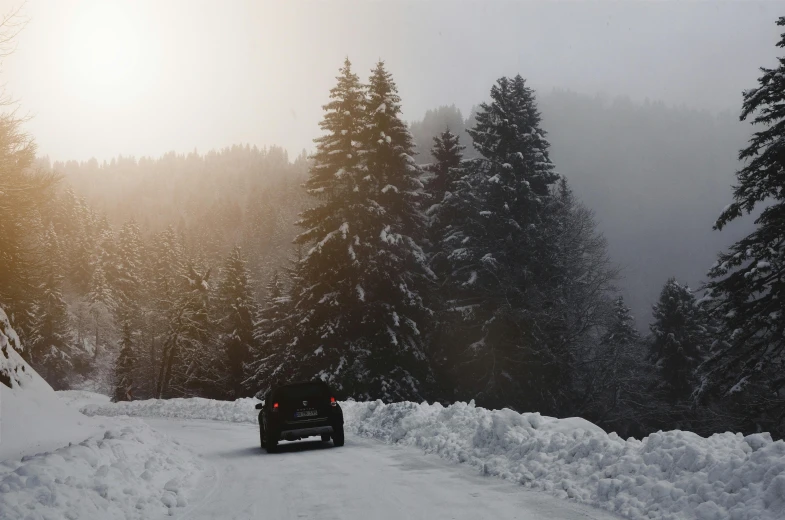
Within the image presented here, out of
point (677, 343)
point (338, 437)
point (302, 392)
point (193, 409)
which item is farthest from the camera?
point (677, 343)

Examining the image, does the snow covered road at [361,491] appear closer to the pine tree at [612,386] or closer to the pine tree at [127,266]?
the pine tree at [612,386]

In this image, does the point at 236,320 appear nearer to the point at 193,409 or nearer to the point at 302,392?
the point at 193,409

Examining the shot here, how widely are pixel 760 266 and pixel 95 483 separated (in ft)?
58.3

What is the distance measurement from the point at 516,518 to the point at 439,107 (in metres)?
188

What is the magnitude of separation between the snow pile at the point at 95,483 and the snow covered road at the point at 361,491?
0.47 metres

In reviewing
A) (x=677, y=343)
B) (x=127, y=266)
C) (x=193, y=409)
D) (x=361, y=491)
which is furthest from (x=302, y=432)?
(x=127, y=266)

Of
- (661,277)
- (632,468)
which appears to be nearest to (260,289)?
(632,468)

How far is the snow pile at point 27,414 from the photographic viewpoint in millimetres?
13133

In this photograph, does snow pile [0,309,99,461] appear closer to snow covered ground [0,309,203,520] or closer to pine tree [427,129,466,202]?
snow covered ground [0,309,203,520]

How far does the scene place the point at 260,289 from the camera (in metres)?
110

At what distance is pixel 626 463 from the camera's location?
26.2ft

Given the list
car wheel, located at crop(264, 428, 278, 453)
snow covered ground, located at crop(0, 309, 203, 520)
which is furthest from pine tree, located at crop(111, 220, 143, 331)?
car wheel, located at crop(264, 428, 278, 453)

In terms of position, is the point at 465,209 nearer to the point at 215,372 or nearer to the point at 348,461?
the point at 348,461

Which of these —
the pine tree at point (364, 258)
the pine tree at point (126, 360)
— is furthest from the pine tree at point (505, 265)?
the pine tree at point (126, 360)
